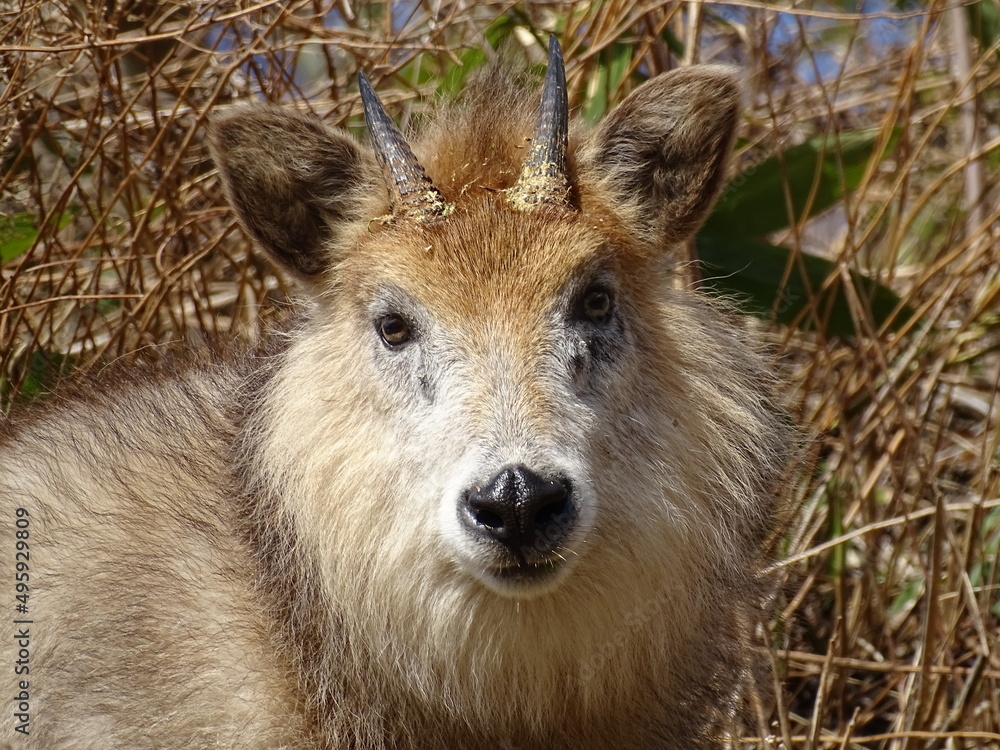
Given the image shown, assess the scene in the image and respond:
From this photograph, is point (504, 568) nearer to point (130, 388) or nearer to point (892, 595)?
point (130, 388)

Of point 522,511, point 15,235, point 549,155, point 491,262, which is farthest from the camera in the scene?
point 15,235

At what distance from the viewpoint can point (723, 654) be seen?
143 inches

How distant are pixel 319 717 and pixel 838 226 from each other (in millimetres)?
5874

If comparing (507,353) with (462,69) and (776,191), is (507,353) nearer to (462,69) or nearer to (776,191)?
(462,69)

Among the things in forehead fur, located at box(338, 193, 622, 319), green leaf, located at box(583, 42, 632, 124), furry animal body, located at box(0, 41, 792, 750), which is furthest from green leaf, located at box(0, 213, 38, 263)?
green leaf, located at box(583, 42, 632, 124)

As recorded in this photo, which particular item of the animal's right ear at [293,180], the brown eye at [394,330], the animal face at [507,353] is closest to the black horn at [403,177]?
the animal face at [507,353]

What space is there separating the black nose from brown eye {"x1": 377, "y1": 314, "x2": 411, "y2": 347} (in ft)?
2.19

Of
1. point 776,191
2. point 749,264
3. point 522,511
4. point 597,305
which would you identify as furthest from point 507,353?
point 776,191

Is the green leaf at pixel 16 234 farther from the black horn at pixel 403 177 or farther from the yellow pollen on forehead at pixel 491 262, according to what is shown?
the yellow pollen on forehead at pixel 491 262

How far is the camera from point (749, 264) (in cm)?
520

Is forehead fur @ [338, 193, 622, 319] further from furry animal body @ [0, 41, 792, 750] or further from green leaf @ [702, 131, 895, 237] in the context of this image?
green leaf @ [702, 131, 895, 237]

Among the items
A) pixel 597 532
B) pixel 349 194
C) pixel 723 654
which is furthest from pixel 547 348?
pixel 723 654

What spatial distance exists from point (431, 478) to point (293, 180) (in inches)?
43.4

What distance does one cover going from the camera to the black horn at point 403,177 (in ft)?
10.8
